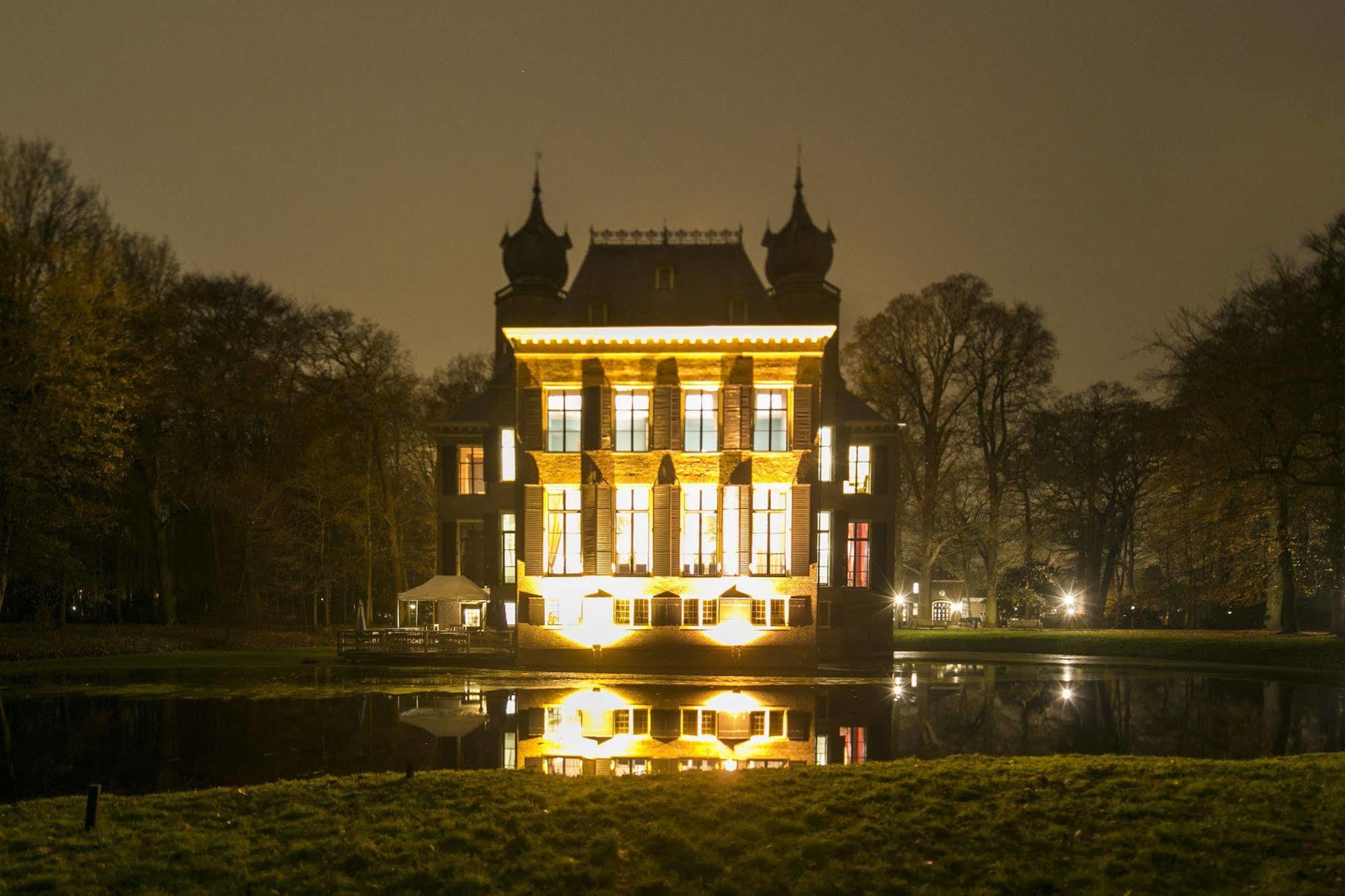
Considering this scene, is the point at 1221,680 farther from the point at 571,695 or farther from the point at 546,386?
the point at 546,386

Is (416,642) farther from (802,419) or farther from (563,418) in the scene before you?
(802,419)

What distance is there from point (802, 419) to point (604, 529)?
8.67 m

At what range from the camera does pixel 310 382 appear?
50812 millimetres

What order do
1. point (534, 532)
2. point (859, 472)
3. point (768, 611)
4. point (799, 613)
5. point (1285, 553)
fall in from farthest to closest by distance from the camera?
point (859, 472) < point (1285, 553) < point (534, 532) < point (768, 611) < point (799, 613)

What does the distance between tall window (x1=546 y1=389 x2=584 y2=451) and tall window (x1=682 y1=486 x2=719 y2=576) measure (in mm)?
4777

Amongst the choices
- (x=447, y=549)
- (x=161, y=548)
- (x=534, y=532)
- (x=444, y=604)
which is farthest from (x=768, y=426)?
(x=161, y=548)

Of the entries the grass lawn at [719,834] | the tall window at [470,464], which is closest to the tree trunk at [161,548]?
Result: the tall window at [470,464]

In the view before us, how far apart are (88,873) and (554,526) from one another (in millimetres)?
28715

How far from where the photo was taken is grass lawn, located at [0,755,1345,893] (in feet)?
30.1

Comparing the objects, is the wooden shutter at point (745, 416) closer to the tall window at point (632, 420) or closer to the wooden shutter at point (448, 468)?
the tall window at point (632, 420)

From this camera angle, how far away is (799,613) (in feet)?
120

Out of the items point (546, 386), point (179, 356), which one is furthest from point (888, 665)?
point (179, 356)

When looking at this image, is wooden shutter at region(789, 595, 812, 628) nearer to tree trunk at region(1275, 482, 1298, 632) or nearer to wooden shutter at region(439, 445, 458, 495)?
wooden shutter at region(439, 445, 458, 495)

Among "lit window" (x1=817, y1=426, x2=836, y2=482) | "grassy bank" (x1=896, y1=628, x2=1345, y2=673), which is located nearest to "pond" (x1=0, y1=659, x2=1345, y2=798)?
"grassy bank" (x1=896, y1=628, x2=1345, y2=673)
